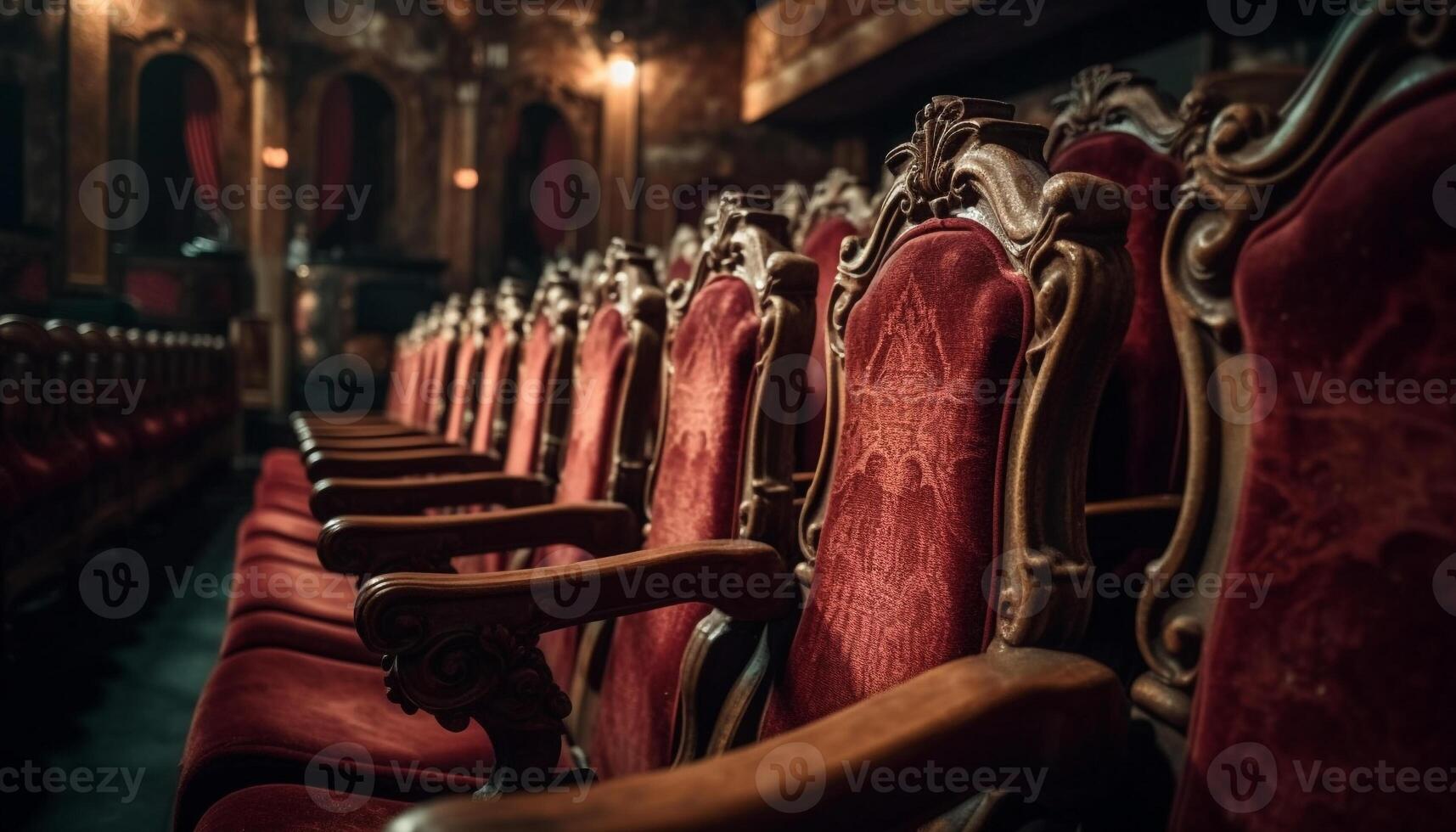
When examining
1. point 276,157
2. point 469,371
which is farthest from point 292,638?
point 276,157

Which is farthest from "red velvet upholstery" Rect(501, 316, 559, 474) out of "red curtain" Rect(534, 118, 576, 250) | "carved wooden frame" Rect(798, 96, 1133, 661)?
"red curtain" Rect(534, 118, 576, 250)

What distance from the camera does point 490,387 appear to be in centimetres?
246

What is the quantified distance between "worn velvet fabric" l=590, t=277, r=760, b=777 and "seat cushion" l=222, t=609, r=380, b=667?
0.35 meters

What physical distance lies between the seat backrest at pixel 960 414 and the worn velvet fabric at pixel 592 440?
1.58 ft

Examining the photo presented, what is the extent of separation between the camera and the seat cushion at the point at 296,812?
0.72 m

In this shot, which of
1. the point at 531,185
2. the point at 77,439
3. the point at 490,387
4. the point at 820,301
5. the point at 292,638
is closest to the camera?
the point at 292,638

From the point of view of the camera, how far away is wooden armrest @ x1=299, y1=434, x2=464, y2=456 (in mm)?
2080

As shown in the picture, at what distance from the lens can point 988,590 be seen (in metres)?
0.60

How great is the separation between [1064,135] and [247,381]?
664cm

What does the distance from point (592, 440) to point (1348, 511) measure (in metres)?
1.02

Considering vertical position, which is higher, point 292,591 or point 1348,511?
point 1348,511

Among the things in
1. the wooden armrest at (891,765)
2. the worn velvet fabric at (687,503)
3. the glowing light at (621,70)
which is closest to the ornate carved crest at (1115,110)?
the worn velvet fabric at (687,503)

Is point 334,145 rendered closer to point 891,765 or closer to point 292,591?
point 292,591

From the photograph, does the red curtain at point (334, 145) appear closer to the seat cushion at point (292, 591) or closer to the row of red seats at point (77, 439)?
the row of red seats at point (77, 439)
